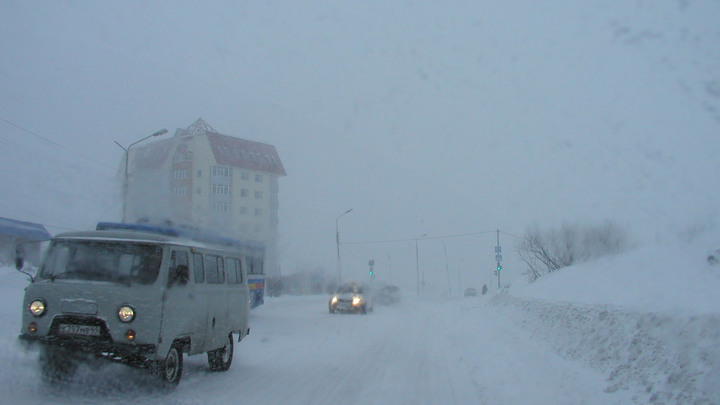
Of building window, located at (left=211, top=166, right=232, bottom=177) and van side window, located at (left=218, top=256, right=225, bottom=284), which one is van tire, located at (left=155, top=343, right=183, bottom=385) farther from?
building window, located at (left=211, top=166, right=232, bottom=177)

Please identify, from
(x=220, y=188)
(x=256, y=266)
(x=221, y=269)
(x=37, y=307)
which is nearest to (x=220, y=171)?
(x=220, y=188)

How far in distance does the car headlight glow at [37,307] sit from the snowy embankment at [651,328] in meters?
7.72

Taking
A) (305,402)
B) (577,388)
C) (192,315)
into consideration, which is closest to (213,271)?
(192,315)

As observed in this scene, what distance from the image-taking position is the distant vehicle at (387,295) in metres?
37.0

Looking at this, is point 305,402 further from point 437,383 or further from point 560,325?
point 560,325

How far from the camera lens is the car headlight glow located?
759 cm

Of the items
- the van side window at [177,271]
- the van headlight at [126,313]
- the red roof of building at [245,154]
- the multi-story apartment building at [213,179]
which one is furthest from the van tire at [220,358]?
the red roof of building at [245,154]

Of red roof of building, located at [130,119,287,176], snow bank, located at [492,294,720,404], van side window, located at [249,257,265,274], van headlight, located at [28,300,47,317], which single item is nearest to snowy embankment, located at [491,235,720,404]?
snow bank, located at [492,294,720,404]

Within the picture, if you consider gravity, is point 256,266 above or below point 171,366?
above

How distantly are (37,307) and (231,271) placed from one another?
3.80 meters

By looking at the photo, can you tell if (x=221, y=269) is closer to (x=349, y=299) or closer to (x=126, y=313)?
(x=126, y=313)

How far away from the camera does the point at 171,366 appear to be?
8.27 metres

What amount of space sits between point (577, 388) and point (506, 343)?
6.84 metres

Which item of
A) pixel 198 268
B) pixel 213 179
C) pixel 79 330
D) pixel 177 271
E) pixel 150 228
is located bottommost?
pixel 79 330
